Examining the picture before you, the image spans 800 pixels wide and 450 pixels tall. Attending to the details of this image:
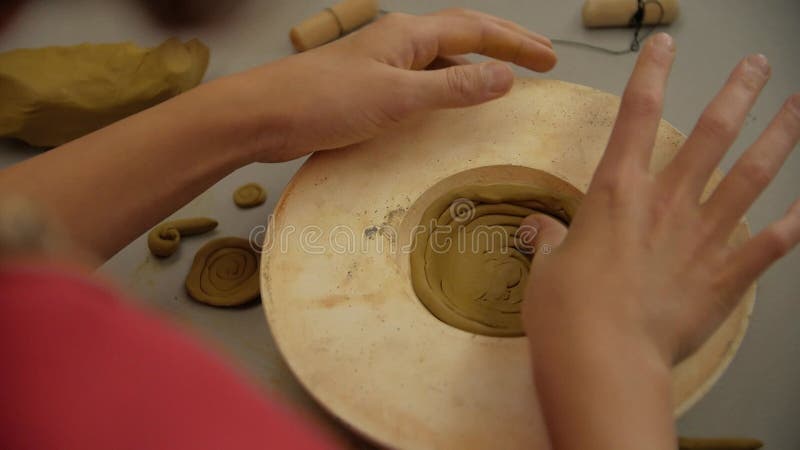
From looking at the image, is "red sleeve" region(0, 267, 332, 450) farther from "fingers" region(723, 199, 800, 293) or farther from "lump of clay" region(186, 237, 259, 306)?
"lump of clay" region(186, 237, 259, 306)

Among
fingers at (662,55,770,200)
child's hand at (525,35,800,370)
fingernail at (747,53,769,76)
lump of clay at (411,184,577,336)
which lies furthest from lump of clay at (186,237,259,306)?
fingernail at (747,53,769,76)

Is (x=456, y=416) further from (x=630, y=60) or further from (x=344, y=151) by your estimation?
(x=630, y=60)

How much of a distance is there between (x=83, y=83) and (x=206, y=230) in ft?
1.57

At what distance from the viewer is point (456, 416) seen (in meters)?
0.92

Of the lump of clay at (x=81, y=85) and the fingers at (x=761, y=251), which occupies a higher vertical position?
the fingers at (x=761, y=251)

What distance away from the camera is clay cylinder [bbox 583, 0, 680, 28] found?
64.3 inches

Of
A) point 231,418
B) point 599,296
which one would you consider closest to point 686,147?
point 599,296

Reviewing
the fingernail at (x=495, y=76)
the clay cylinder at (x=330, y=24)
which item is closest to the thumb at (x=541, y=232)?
the fingernail at (x=495, y=76)

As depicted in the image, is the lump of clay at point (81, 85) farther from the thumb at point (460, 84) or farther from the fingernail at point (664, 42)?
the fingernail at point (664, 42)

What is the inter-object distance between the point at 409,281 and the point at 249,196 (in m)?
0.57

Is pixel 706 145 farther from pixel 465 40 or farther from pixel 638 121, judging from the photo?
pixel 465 40

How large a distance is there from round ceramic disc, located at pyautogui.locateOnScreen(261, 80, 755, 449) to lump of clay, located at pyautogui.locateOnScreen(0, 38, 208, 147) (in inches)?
23.8

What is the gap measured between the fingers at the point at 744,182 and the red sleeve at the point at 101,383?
653mm

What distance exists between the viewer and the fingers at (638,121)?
2.85ft
